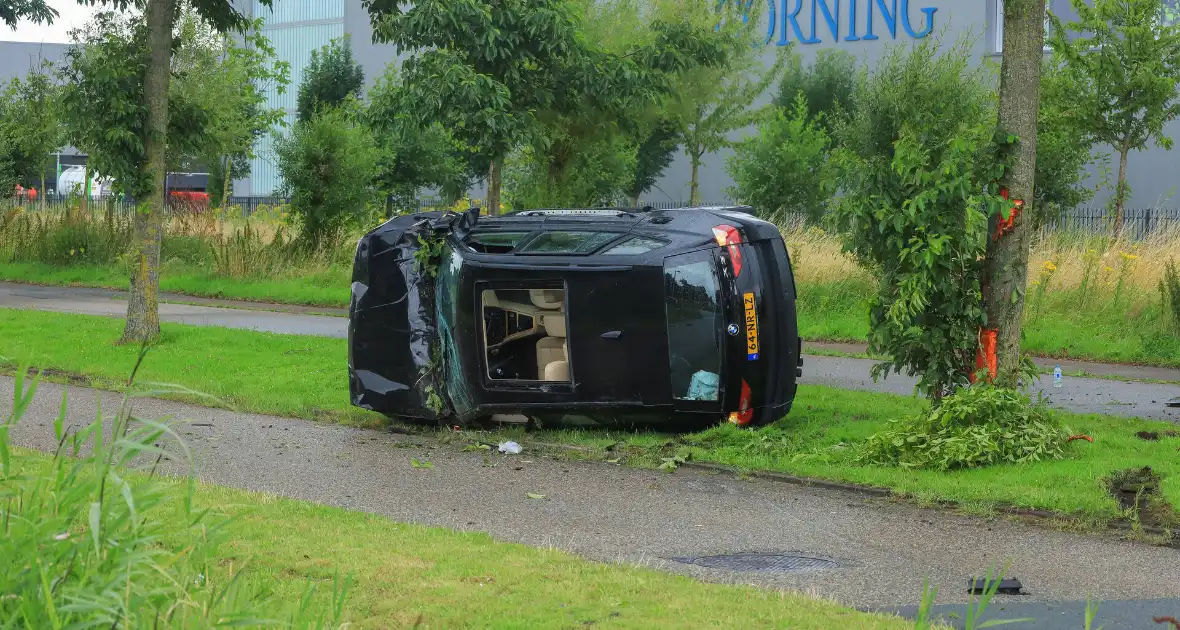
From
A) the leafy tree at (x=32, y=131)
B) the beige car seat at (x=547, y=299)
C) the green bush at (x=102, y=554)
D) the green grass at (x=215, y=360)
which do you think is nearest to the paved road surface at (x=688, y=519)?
the beige car seat at (x=547, y=299)

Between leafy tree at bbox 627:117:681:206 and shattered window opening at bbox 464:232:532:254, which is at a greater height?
leafy tree at bbox 627:117:681:206

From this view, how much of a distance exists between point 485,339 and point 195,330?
8.09 meters

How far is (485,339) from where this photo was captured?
34.9ft

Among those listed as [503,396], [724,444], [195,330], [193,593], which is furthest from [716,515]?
[195,330]

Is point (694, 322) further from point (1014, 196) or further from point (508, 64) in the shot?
point (508, 64)

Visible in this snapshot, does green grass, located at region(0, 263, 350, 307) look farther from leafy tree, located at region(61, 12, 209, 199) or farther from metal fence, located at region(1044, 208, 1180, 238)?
metal fence, located at region(1044, 208, 1180, 238)

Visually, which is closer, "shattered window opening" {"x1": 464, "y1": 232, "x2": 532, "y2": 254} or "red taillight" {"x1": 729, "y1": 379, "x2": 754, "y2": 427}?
"red taillight" {"x1": 729, "y1": 379, "x2": 754, "y2": 427}

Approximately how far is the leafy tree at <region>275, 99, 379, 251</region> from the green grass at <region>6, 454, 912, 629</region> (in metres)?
20.3

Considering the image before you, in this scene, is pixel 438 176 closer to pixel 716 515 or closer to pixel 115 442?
pixel 716 515

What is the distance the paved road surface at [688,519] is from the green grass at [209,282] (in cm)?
1311

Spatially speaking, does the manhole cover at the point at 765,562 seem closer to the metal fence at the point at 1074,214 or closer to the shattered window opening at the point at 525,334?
the shattered window opening at the point at 525,334

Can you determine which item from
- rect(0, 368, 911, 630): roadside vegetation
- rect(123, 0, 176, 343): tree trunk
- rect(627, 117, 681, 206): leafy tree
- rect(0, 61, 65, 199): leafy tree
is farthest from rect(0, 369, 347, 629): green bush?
rect(627, 117, 681, 206): leafy tree

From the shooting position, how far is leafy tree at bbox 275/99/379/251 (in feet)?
88.4

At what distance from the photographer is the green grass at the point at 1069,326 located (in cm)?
1597
